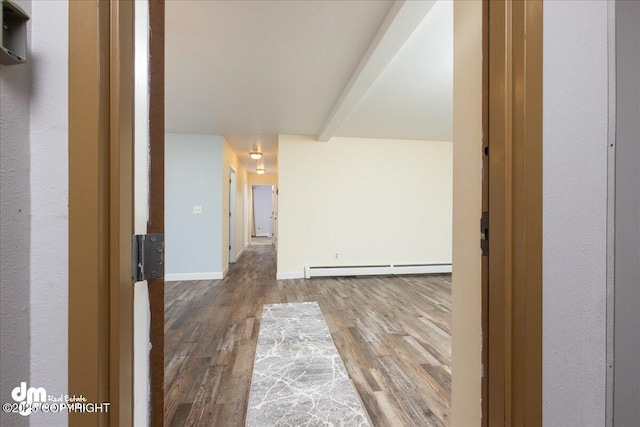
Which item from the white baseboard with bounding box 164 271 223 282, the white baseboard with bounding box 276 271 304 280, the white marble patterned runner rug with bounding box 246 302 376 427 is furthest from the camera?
the white baseboard with bounding box 276 271 304 280

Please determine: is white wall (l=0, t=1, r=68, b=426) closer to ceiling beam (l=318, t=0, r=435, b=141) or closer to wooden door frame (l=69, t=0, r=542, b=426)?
wooden door frame (l=69, t=0, r=542, b=426)

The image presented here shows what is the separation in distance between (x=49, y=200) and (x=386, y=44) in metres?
2.04

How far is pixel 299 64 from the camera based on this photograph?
7.61 feet

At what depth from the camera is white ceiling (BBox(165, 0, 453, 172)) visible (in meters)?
1.71

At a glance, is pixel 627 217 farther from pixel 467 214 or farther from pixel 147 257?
pixel 147 257

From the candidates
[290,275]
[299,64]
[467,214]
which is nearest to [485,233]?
[467,214]

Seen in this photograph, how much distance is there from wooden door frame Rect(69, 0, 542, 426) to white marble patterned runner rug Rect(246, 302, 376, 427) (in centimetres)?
103

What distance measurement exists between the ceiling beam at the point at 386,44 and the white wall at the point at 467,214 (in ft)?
1.93

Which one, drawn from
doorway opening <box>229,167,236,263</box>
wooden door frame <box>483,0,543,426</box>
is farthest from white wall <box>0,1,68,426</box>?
doorway opening <box>229,167,236,263</box>

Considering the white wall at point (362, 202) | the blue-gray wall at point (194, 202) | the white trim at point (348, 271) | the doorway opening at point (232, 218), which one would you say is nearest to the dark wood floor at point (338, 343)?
the white trim at point (348, 271)

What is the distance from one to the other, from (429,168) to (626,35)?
4.68m

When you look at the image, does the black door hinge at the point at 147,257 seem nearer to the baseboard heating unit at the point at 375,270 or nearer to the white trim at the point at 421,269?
the baseboard heating unit at the point at 375,270

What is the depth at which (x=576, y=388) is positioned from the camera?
0.60 m

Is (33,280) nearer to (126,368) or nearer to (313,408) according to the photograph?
(126,368)
